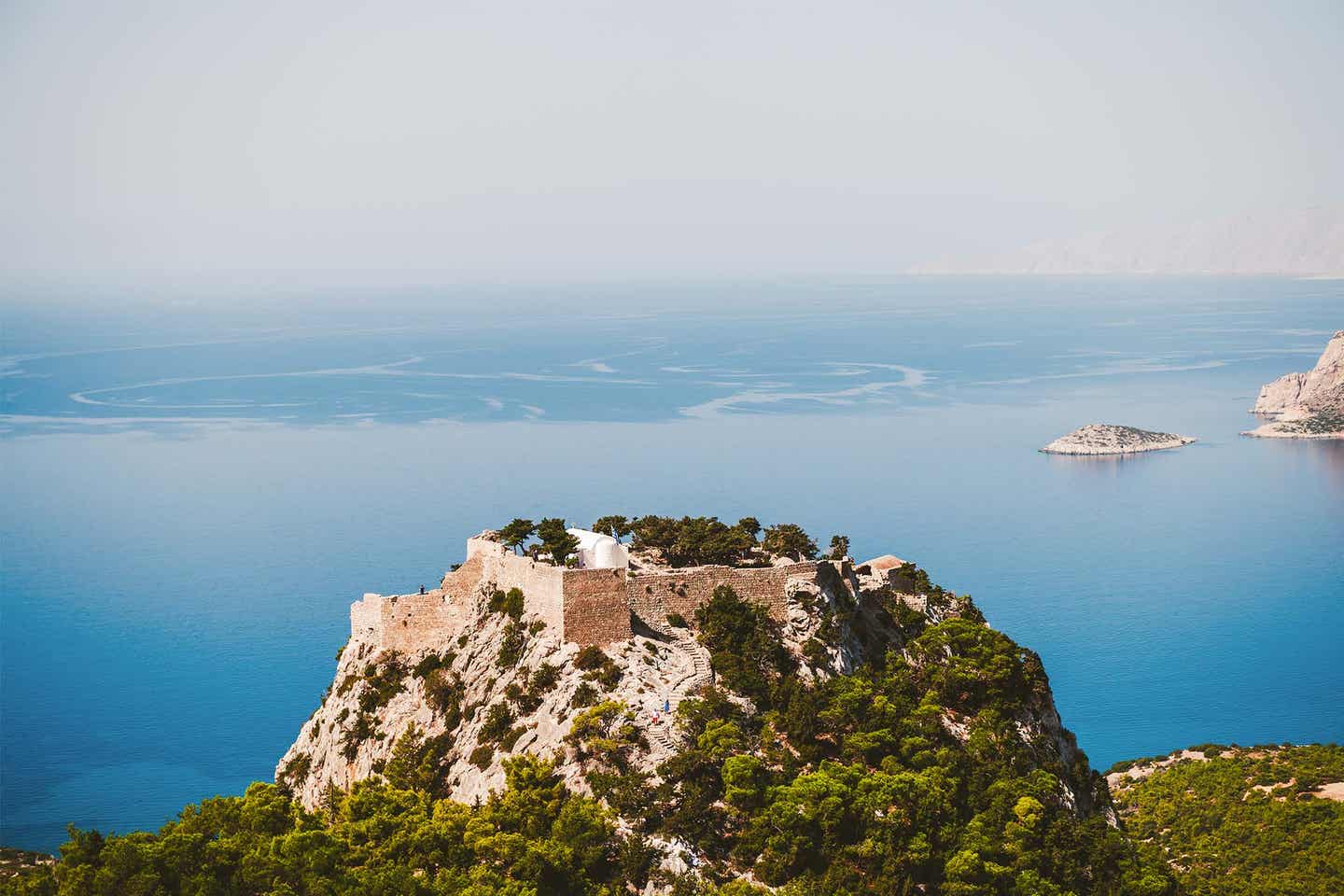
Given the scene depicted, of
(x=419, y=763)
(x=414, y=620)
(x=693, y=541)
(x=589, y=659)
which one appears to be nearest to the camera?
(x=589, y=659)

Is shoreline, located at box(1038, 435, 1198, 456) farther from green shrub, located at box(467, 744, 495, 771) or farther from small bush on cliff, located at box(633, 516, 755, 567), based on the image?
green shrub, located at box(467, 744, 495, 771)

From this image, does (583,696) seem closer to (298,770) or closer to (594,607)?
(594,607)

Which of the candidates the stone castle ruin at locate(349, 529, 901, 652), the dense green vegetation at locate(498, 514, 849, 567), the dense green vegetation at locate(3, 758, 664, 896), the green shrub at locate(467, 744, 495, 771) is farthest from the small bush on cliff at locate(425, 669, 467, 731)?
the dense green vegetation at locate(498, 514, 849, 567)

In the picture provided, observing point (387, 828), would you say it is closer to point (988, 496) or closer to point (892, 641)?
point (892, 641)

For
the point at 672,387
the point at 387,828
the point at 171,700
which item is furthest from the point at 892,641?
the point at 672,387

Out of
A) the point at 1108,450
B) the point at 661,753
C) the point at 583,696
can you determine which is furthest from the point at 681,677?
the point at 1108,450

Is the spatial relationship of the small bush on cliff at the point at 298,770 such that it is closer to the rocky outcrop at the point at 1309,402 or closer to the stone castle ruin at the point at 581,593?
the stone castle ruin at the point at 581,593

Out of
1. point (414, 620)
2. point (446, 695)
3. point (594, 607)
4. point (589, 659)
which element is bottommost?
point (446, 695)
